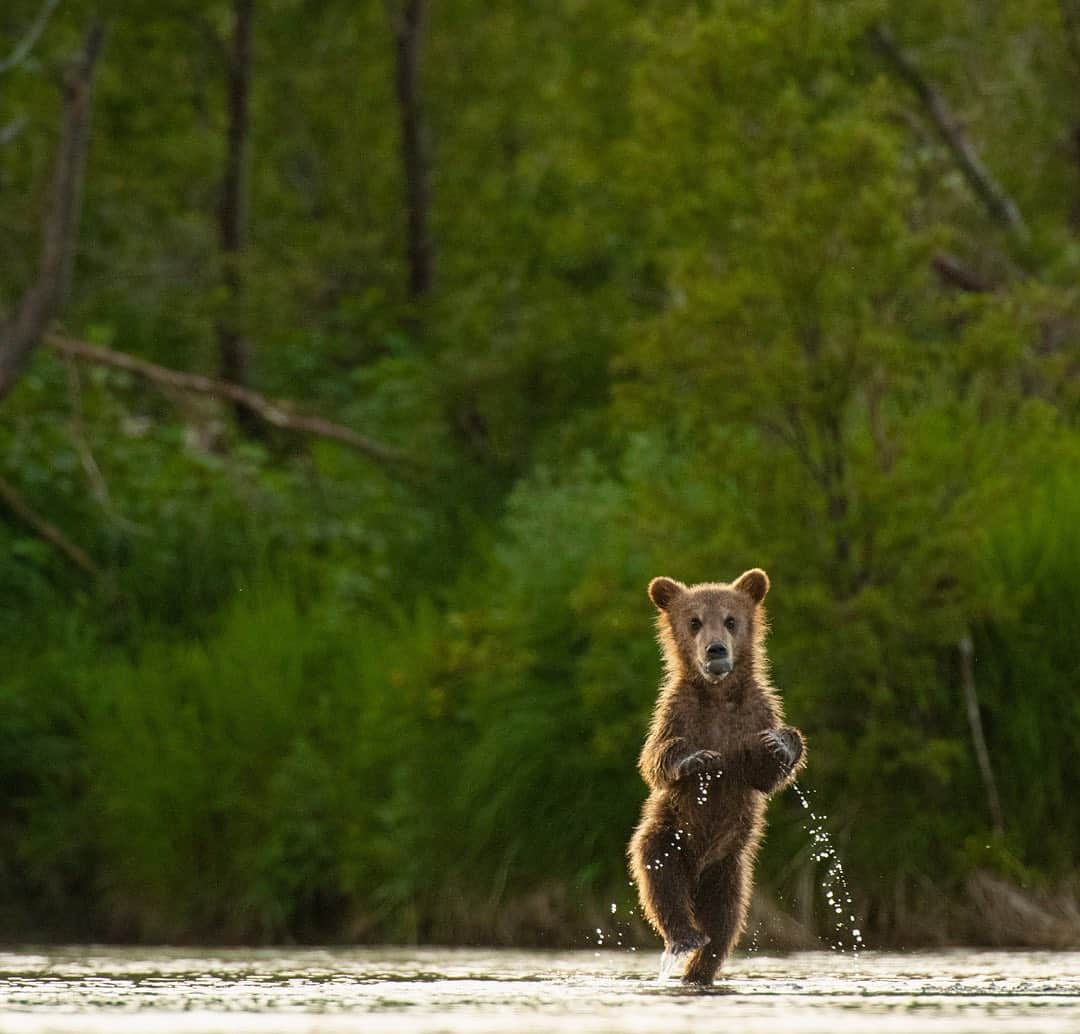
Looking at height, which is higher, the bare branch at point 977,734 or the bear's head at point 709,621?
the bear's head at point 709,621

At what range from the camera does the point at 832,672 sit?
521 inches

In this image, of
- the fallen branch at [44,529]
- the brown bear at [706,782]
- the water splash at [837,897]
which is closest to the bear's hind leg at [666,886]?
the brown bear at [706,782]

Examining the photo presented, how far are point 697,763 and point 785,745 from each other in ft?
1.00

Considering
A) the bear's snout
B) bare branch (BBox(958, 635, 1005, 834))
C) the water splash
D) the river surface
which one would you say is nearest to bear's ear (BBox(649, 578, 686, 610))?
the bear's snout

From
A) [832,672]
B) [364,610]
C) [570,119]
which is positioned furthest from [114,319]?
[832,672]

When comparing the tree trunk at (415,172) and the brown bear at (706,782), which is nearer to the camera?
the brown bear at (706,782)

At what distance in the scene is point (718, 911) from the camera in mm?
9086

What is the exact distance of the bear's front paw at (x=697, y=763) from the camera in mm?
8680

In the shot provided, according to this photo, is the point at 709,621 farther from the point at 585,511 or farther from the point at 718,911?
the point at 585,511

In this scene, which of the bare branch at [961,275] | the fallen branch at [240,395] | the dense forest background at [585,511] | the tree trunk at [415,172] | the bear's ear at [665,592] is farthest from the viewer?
the tree trunk at [415,172]

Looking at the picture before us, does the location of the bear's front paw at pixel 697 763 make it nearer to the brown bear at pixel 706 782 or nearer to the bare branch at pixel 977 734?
the brown bear at pixel 706 782

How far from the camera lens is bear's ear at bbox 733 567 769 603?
927 centimetres

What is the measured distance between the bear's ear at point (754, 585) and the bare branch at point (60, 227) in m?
9.34

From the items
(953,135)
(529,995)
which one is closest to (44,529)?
(953,135)
